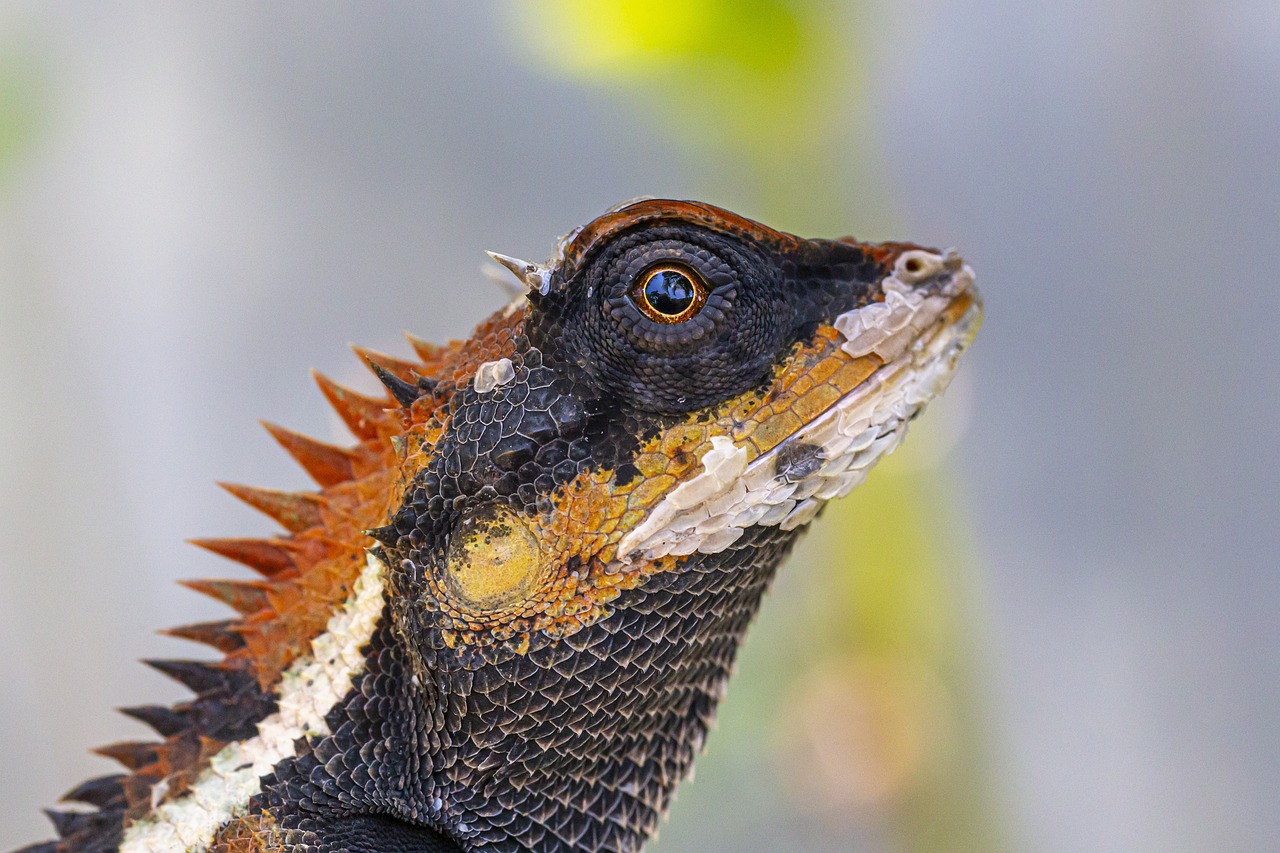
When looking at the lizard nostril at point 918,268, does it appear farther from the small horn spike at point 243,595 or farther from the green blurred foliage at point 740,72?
Result: the green blurred foliage at point 740,72

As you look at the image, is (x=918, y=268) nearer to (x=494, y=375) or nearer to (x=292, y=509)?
(x=494, y=375)

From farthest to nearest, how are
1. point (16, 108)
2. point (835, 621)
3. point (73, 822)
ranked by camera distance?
1. point (835, 621)
2. point (16, 108)
3. point (73, 822)

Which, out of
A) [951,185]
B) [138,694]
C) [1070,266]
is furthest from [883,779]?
[138,694]

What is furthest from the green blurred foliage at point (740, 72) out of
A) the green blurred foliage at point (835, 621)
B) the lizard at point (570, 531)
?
the lizard at point (570, 531)

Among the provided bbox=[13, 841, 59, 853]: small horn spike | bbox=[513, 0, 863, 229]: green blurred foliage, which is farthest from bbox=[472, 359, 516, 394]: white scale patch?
bbox=[513, 0, 863, 229]: green blurred foliage

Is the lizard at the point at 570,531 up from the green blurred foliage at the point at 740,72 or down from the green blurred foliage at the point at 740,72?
down

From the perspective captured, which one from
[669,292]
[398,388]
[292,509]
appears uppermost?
[669,292]

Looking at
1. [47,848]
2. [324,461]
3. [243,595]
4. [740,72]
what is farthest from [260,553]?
[740,72]

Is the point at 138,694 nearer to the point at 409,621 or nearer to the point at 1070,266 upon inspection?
the point at 409,621
